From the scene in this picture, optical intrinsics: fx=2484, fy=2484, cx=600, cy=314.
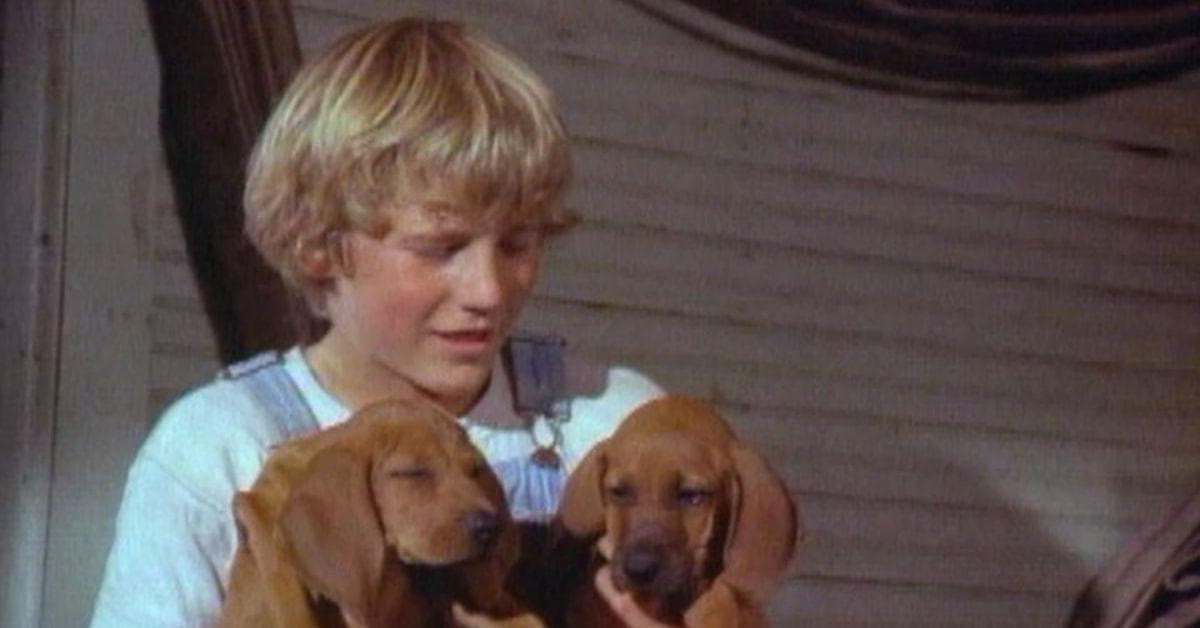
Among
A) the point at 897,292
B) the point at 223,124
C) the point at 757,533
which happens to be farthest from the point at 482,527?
the point at 897,292

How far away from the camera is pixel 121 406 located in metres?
2.10

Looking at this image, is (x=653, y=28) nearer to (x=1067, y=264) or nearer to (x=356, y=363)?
(x=1067, y=264)

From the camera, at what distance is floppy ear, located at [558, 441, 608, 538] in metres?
1.02

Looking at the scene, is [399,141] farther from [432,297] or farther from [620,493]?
[620,493]

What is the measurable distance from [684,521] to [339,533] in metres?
0.16

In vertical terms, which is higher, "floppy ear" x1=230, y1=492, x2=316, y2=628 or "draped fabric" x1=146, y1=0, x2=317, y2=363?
"floppy ear" x1=230, y1=492, x2=316, y2=628

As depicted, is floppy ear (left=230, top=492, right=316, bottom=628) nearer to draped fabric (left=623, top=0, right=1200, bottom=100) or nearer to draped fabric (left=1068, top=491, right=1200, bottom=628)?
draped fabric (left=623, top=0, right=1200, bottom=100)

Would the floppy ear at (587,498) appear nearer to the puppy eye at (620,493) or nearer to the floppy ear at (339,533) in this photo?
the puppy eye at (620,493)

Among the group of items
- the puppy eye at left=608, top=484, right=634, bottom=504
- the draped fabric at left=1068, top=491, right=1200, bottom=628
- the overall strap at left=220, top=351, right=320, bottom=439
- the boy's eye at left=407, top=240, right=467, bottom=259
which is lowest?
the draped fabric at left=1068, top=491, right=1200, bottom=628

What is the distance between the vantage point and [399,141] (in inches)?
40.6

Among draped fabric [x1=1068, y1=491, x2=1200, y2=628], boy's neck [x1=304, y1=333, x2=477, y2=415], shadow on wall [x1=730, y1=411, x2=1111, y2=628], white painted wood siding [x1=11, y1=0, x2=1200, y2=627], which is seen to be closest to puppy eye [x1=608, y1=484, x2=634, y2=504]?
boy's neck [x1=304, y1=333, x2=477, y2=415]

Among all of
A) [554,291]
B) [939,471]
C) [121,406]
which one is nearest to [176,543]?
[121,406]

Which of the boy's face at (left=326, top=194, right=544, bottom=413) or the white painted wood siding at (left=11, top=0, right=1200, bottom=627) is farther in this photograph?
the white painted wood siding at (left=11, top=0, right=1200, bottom=627)

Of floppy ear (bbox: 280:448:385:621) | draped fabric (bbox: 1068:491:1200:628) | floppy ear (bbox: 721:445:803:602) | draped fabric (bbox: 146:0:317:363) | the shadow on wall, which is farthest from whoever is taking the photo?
draped fabric (bbox: 1068:491:1200:628)
